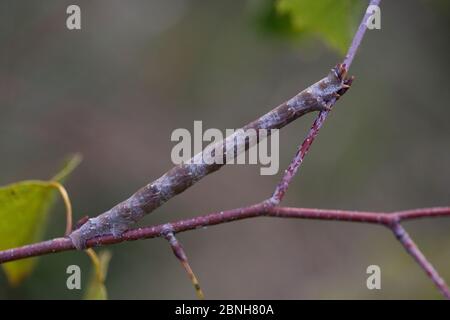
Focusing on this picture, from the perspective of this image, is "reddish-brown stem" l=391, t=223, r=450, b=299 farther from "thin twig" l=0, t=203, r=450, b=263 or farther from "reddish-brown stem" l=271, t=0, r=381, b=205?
"reddish-brown stem" l=271, t=0, r=381, b=205

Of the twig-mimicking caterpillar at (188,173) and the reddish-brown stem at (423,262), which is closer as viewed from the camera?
the reddish-brown stem at (423,262)

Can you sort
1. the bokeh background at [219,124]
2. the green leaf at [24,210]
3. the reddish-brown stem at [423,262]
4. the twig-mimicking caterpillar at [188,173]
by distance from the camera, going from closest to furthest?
the reddish-brown stem at [423,262], the twig-mimicking caterpillar at [188,173], the green leaf at [24,210], the bokeh background at [219,124]

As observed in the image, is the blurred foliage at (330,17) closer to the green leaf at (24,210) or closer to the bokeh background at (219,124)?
the green leaf at (24,210)

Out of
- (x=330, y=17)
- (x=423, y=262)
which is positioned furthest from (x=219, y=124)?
(x=423, y=262)

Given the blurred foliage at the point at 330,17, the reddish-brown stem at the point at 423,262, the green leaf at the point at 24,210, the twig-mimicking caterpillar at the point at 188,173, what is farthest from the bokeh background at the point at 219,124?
the reddish-brown stem at the point at 423,262

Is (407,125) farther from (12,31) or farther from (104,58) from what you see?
(12,31)

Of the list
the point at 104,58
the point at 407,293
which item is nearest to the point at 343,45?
the point at 407,293
